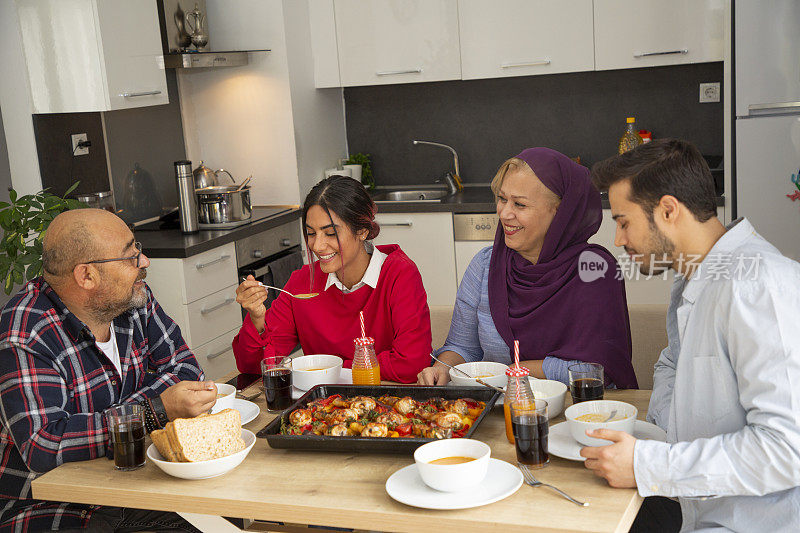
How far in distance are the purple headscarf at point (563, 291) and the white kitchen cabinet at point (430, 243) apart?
182cm

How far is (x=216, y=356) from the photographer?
3939 mm

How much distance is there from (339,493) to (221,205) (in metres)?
2.70

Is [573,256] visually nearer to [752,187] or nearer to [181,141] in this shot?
[752,187]

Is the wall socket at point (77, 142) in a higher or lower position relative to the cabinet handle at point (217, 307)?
higher

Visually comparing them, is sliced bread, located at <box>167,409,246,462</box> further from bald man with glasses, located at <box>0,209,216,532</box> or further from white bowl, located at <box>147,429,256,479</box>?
bald man with glasses, located at <box>0,209,216,532</box>

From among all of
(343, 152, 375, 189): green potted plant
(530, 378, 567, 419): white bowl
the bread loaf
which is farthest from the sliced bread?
(343, 152, 375, 189): green potted plant

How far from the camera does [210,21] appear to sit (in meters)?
4.55

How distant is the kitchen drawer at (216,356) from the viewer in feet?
12.6

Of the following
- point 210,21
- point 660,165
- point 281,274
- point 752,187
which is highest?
point 210,21

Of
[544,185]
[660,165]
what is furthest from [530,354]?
[660,165]

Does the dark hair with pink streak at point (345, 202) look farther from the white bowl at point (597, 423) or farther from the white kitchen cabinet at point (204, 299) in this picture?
the white kitchen cabinet at point (204, 299)

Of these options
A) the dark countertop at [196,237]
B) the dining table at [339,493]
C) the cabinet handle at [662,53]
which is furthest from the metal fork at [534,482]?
the cabinet handle at [662,53]

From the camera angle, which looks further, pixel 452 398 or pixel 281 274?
pixel 281 274

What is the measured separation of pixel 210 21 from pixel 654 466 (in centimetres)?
373
